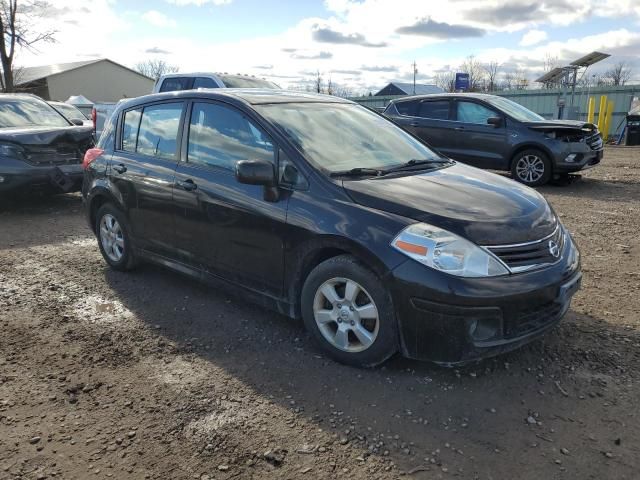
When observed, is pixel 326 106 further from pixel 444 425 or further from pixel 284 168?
pixel 444 425

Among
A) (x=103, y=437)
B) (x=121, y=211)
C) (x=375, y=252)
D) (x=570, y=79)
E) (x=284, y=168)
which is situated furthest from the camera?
(x=570, y=79)

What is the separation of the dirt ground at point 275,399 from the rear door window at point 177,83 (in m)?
7.32

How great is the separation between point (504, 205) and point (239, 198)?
179 centimetres

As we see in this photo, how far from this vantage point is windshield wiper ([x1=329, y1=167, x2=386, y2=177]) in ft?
11.3

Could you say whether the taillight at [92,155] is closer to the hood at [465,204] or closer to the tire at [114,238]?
the tire at [114,238]

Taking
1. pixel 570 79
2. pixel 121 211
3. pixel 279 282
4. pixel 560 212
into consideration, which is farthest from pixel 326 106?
pixel 570 79

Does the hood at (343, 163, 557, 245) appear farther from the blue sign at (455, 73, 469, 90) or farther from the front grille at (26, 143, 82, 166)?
the blue sign at (455, 73, 469, 90)

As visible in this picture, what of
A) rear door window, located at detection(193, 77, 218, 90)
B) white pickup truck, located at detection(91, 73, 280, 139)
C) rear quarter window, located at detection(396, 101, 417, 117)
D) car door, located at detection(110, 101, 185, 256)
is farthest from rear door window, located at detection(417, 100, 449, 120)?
car door, located at detection(110, 101, 185, 256)

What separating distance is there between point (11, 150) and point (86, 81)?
1981 inches

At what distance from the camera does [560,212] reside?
297 inches

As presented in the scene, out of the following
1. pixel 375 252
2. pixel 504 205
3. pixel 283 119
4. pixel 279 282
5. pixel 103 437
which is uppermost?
pixel 283 119

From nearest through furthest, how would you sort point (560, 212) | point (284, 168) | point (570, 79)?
point (284, 168) < point (560, 212) < point (570, 79)

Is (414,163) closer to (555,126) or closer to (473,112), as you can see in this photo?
(555,126)

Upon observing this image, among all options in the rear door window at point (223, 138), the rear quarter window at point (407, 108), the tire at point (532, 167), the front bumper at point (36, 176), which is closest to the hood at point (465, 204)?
the rear door window at point (223, 138)
